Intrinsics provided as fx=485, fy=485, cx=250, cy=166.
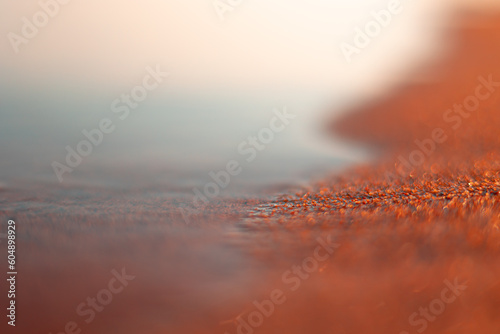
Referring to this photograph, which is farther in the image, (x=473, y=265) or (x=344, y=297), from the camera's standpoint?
(x=473, y=265)

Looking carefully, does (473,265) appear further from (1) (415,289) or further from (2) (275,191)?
(2) (275,191)

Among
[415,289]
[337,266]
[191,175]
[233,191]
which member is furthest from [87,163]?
[415,289]

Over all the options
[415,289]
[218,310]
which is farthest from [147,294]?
[415,289]

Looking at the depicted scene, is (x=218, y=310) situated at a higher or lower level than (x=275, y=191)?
lower

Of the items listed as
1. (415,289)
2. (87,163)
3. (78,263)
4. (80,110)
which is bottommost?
(415,289)

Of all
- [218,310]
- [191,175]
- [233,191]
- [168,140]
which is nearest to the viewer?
[218,310]

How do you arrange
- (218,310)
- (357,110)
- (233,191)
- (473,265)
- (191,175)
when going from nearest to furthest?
1. (218,310)
2. (473,265)
3. (233,191)
4. (191,175)
5. (357,110)
